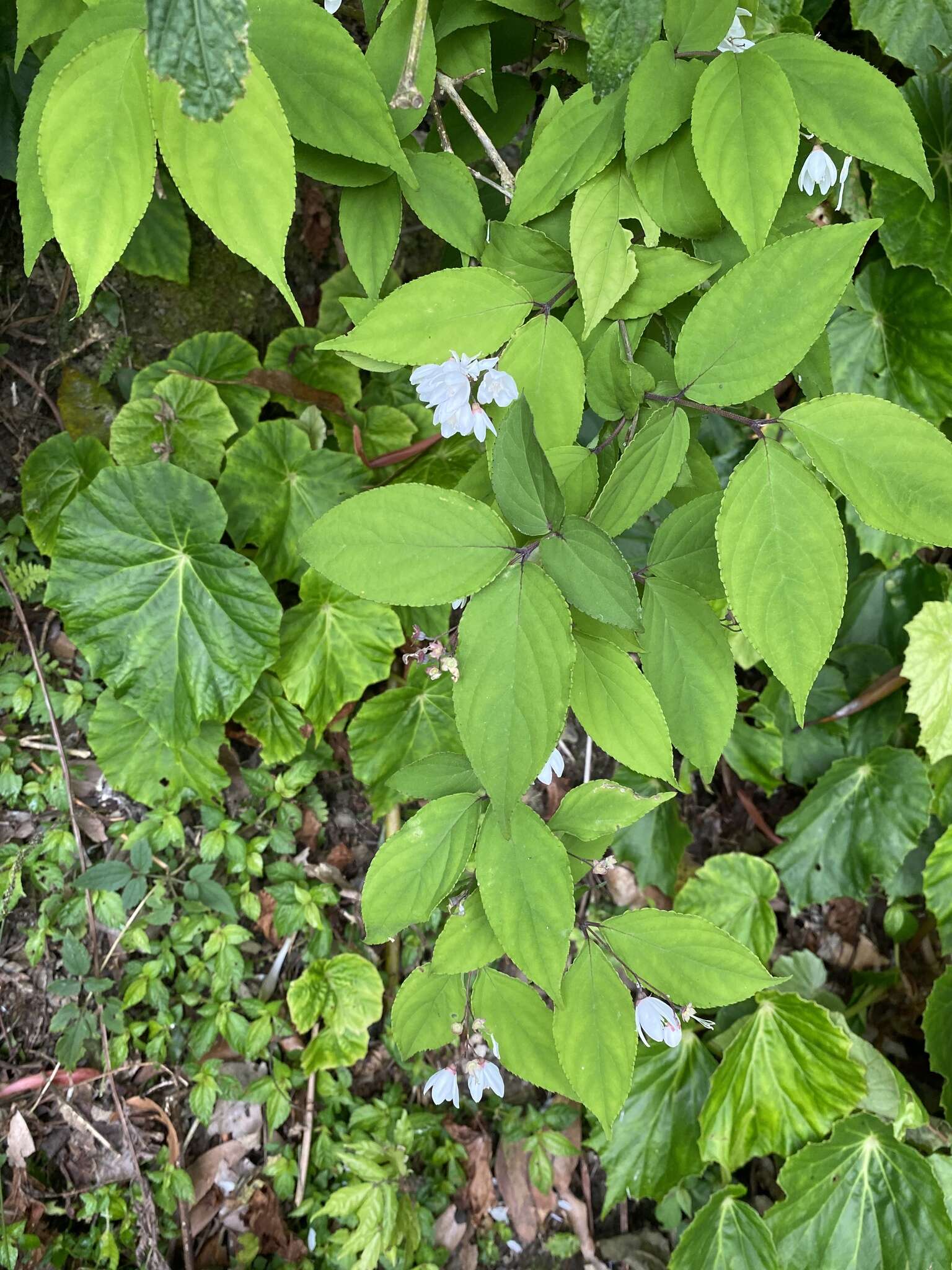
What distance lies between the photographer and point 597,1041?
70 centimetres

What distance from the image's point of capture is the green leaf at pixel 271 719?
1552 millimetres

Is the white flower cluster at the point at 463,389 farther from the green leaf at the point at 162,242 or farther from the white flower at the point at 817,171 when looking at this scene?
the green leaf at the point at 162,242

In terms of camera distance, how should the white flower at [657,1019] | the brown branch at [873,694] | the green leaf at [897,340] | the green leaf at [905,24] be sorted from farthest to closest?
the brown branch at [873,694], the green leaf at [897,340], the green leaf at [905,24], the white flower at [657,1019]

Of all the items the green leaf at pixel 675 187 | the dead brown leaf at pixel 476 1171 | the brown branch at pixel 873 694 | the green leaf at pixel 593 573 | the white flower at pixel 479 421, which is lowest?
the dead brown leaf at pixel 476 1171

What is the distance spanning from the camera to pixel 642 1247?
179cm

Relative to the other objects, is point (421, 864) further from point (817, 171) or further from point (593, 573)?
point (817, 171)

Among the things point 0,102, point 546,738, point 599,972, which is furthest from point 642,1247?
point 0,102

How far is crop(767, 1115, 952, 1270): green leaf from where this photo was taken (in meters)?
1.49

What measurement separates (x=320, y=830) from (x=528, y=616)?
4.35 ft

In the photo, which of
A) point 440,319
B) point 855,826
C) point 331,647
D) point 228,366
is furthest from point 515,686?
point 855,826

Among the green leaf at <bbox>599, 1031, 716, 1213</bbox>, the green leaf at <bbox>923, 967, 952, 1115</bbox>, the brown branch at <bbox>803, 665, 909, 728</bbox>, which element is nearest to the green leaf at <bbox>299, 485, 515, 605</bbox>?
Result: the brown branch at <bbox>803, 665, 909, 728</bbox>

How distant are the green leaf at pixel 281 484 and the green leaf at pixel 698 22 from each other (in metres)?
0.90

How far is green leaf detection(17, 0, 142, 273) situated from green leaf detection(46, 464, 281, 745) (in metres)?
0.74

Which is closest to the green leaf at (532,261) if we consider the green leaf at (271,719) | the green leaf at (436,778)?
the green leaf at (436,778)
